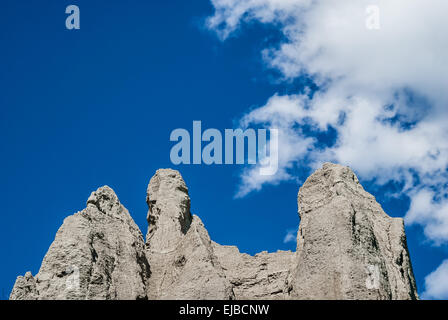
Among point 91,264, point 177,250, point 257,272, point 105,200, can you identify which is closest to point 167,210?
point 105,200

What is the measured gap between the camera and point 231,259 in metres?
34.4

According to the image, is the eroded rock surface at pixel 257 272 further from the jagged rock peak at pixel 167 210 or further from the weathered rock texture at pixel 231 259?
the jagged rock peak at pixel 167 210

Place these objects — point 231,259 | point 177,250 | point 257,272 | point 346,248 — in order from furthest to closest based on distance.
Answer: point 231,259 → point 257,272 → point 177,250 → point 346,248

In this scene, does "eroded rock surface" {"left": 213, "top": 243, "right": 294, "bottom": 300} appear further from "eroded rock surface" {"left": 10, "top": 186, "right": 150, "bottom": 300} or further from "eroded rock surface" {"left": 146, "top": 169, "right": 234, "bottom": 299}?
"eroded rock surface" {"left": 10, "top": 186, "right": 150, "bottom": 300}

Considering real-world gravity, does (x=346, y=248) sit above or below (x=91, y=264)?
above

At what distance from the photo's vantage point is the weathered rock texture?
89.7 feet

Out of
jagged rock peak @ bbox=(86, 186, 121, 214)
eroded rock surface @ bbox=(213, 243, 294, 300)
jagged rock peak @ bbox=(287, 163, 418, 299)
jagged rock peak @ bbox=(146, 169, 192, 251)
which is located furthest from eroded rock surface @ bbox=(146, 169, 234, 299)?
jagged rock peak @ bbox=(287, 163, 418, 299)

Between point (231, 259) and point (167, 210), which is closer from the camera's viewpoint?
point (231, 259)

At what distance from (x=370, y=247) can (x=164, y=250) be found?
27.9 ft

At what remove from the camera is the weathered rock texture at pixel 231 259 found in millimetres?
27344

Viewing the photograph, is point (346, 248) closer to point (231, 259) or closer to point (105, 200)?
point (231, 259)
